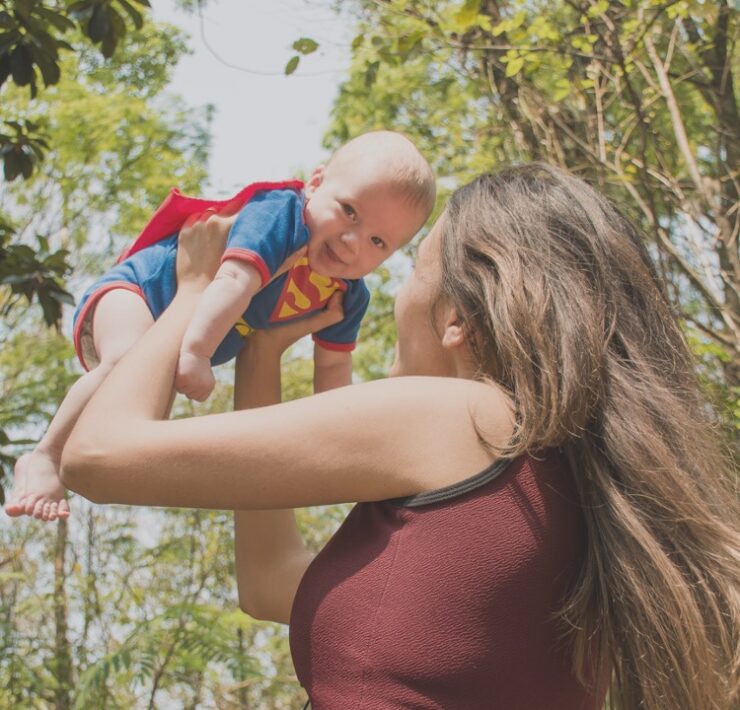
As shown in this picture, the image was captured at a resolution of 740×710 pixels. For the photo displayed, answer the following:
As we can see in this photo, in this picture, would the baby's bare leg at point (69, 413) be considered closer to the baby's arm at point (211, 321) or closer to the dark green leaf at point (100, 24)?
the baby's arm at point (211, 321)

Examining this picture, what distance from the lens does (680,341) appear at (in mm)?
1630

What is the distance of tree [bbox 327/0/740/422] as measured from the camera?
13.2 ft

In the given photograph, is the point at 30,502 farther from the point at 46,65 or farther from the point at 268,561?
the point at 46,65

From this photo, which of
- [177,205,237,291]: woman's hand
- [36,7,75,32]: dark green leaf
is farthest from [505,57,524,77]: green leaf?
[177,205,237,291]: woman's hand

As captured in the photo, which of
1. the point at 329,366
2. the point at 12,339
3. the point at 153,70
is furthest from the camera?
the point at 153,70

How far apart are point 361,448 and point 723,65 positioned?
4.40 m

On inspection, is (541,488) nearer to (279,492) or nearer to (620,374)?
(620,374)

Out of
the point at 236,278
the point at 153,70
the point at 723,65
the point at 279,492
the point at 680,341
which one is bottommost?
the point at 279,492

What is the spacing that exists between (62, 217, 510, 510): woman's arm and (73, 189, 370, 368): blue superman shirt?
62cm

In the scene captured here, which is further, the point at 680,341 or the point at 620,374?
the point at 680,341

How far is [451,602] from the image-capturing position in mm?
1396

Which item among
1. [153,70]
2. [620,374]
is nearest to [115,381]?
[620,374]

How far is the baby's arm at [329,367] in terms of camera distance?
2369 millimetres

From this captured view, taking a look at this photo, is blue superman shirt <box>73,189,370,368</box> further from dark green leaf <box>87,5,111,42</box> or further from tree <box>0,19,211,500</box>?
tree <box>0,19,211,500</box>
